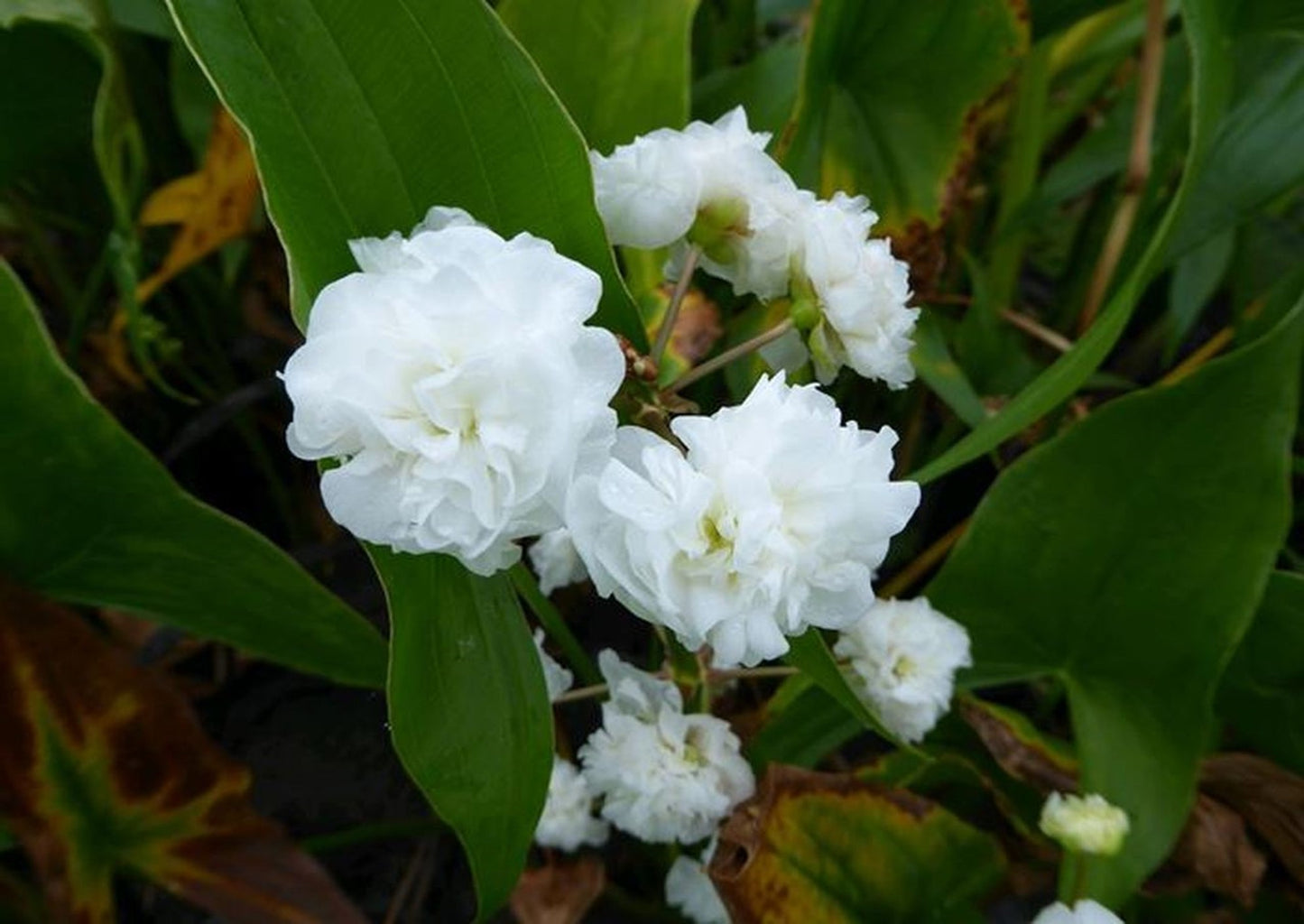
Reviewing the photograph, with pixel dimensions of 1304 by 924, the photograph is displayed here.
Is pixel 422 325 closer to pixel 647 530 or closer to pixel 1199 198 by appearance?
pixel 647 530

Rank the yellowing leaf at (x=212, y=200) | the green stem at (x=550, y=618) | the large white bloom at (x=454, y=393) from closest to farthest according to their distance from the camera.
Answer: the large white bloom at (x=454, y=393)
the green stem at (x=550, y=618)
the yellowing leaf at (x=212, y=200)

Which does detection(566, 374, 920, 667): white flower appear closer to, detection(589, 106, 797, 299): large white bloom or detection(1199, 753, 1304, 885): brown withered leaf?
detection(589, 106, 797, 299): large white bloom

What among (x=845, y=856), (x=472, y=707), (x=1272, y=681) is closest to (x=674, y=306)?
(x=472, y=707)

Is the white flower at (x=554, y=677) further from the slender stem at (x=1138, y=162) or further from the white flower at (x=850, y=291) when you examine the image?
the slender stem at (x=1138, y=162)

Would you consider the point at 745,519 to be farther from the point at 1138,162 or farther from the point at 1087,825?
the point at 1138,162

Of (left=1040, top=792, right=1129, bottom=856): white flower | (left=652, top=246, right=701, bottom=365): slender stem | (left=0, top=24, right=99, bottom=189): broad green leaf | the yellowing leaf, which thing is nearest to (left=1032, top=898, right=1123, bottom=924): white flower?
(left=1040, top=792, right=1129, bottom=856): white flower

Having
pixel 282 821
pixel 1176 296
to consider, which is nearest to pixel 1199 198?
pixel 1176 296

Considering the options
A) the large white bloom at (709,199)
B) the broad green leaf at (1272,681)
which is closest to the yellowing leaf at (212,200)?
the large white bloom at (709,199)

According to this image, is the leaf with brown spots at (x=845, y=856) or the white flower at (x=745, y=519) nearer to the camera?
the white flower at (x=745, y=519)
